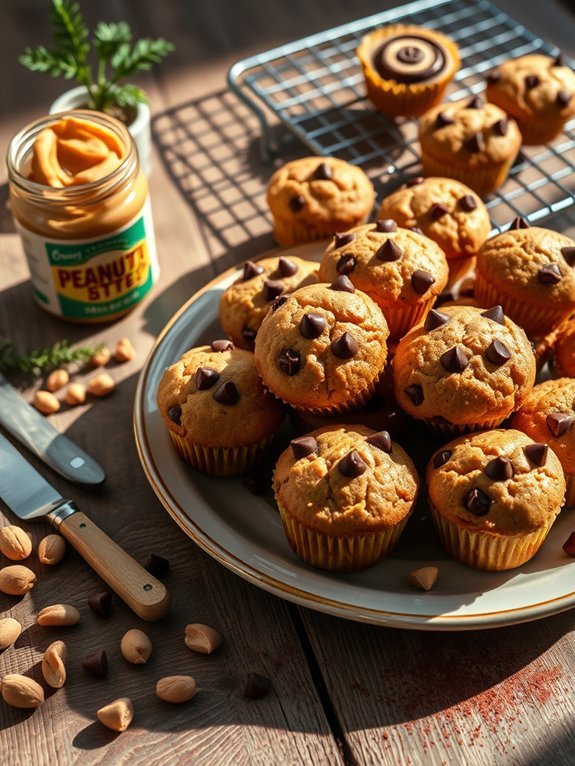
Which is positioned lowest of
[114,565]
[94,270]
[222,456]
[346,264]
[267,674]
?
[267,674]

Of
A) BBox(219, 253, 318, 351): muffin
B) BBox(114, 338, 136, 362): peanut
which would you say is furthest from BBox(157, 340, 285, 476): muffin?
BBox(114, 338, 136, 362): peanut

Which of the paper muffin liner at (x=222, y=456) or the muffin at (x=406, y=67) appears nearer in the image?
the paper muffin liner at (x=222, y=456)

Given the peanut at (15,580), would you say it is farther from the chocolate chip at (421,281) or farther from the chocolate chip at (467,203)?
the chocolate chip at (467,203)

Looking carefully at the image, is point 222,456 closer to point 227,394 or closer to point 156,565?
point 227,394

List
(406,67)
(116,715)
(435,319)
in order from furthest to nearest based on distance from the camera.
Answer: (406,67)
(435,319)
(116,715)

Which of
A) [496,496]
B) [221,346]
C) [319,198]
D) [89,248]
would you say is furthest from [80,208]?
[496,496]

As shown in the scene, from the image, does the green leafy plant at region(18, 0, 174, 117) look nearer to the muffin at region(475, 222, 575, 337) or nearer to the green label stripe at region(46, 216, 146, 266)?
the green label stripe at region(46, 216, 146, 266)

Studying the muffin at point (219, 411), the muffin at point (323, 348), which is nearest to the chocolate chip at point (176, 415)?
the muffin at point (219, 411)
